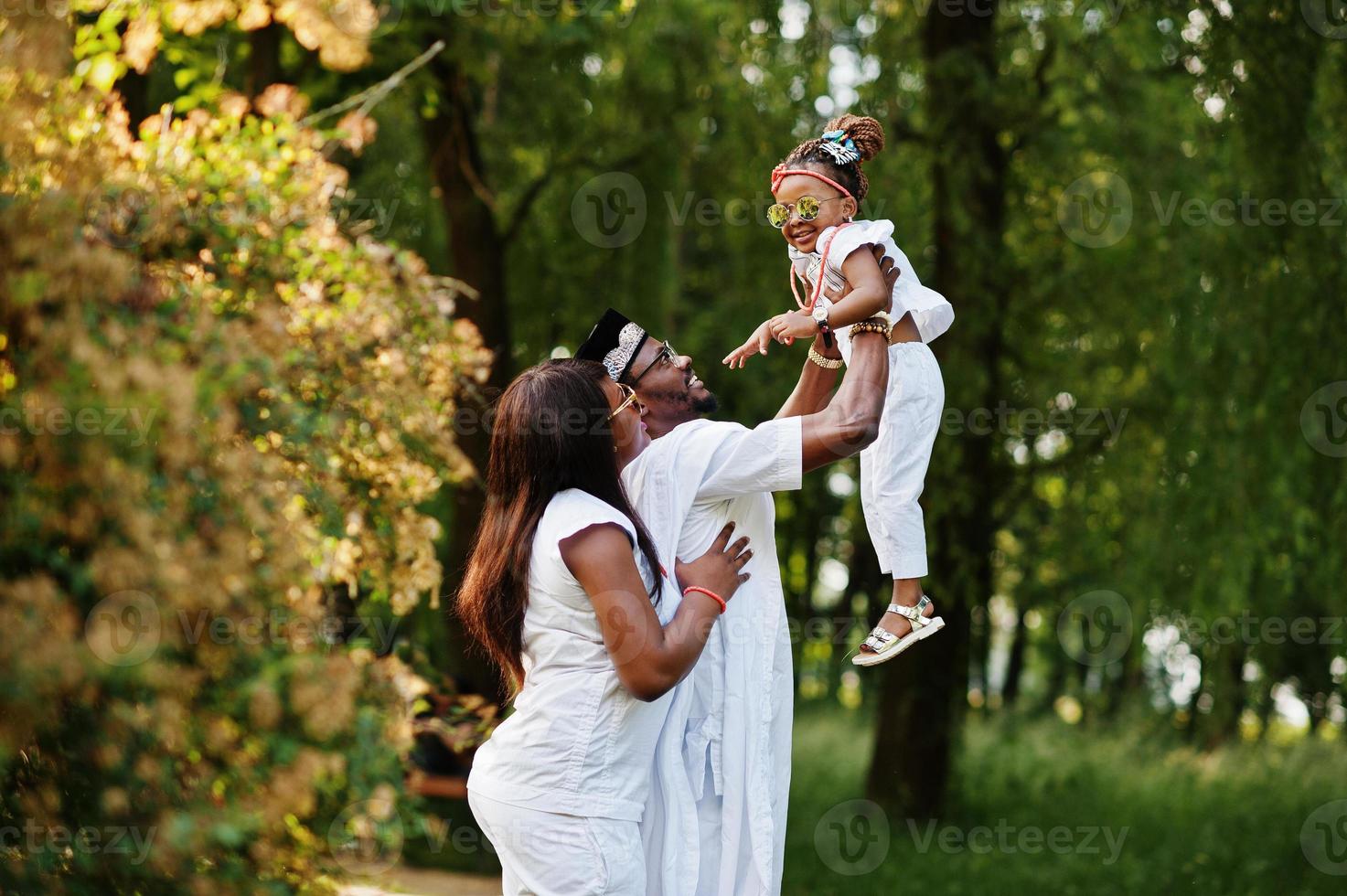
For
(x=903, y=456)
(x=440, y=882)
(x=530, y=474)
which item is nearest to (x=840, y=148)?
(x=903, y=456)

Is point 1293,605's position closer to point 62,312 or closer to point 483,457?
point 483,457

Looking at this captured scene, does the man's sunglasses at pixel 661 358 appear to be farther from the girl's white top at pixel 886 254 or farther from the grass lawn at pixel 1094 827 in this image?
the grass lawn at pixel 1094 827

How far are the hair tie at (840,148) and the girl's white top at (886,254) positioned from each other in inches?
6.7

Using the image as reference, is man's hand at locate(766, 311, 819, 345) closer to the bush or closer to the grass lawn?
the bush

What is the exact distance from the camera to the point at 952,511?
8.29m

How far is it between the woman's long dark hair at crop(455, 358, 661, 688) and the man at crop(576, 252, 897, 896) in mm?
176

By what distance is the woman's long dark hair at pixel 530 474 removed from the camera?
2.99 m

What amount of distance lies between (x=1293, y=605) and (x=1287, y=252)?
207 cm

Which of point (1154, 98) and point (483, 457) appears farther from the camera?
point (1154, 98)

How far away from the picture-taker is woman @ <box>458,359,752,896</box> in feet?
9.35

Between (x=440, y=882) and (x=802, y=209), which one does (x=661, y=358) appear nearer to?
(x=802, y=209)

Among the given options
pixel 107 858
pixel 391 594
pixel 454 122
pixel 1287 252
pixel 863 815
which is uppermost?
pixel 454 122

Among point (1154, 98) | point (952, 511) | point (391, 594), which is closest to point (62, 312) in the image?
point (391, 594)

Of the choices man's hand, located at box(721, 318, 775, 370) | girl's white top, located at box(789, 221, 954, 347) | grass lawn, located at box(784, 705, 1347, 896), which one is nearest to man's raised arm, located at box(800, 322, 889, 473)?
girl's white top, located at box(789, 221, 954, 347)
